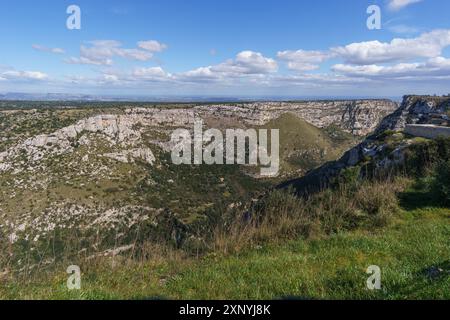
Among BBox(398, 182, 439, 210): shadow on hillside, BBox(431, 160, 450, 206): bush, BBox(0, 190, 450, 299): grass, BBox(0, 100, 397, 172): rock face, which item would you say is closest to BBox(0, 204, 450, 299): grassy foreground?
BBox(0, 190, 450, 299): grass

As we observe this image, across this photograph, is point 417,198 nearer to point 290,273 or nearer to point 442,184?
point 442,184

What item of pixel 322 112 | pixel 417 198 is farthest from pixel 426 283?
pixel 322 112

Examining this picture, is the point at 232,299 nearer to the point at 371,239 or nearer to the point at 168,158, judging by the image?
the point at 371,239

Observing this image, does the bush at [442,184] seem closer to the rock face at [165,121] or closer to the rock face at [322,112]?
the rock face at [165,121]

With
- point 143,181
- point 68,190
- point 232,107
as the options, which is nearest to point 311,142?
point 232,107

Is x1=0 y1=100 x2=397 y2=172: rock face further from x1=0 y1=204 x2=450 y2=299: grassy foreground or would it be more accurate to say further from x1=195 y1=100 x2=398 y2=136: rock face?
x1=0 y1=204 x2=450 y2=299: grassy foreground

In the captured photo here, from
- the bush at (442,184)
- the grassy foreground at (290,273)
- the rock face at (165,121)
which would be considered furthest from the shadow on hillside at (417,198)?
the rock face at (165,121)
